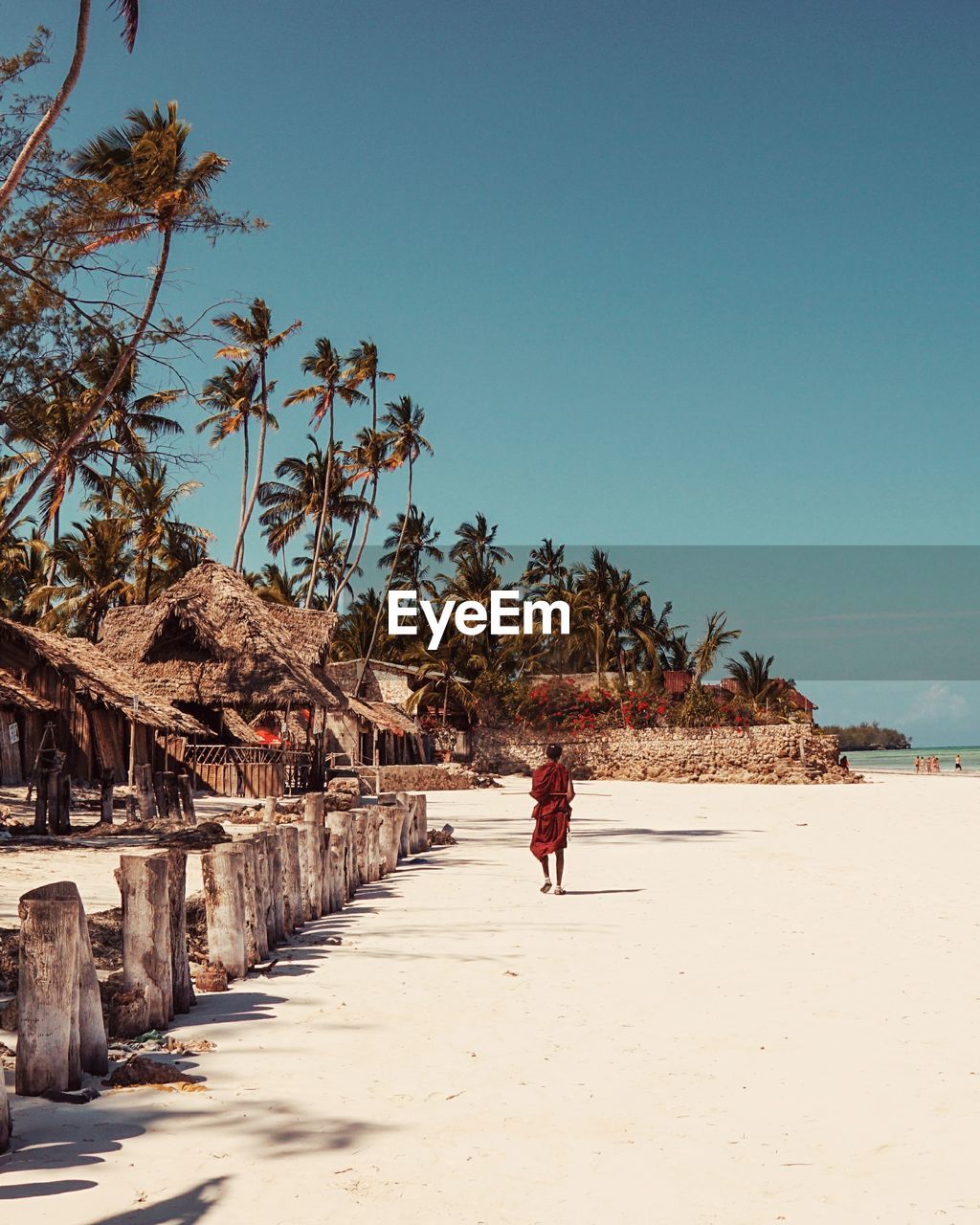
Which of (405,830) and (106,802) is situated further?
(106,802)

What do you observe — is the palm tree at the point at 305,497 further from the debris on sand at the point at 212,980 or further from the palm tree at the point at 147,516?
the debris on sand at the point at 212,980

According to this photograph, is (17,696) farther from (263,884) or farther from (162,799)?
(263,884)

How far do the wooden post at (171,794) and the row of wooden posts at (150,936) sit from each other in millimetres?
8766

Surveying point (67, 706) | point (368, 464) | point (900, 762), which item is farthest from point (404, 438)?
point (900, 762)

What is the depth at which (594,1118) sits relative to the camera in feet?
15.1

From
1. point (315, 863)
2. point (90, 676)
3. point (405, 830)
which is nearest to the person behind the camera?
point (315, 863)

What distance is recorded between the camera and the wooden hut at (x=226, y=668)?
25.9 meters

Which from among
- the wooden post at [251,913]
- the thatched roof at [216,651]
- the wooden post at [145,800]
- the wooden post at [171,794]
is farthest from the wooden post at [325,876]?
the thatched roof at [216,651]

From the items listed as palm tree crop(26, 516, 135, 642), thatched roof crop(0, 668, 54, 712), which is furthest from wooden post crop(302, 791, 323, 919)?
palm tree crop(26, 516, 135, 642)

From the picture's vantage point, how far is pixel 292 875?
8.55 m

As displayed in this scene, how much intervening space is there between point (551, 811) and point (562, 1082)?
20.8 feet

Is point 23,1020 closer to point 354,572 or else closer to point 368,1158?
point 368,1158

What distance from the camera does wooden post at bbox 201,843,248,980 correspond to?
688cm

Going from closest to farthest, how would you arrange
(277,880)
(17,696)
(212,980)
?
1. (212,980)
2. (277,880)
3. (17,696)
